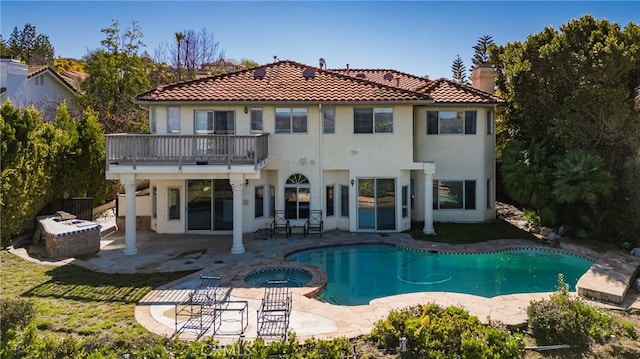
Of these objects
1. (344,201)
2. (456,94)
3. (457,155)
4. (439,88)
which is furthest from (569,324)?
(439,88)

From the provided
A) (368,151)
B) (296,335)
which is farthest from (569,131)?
(296,335)

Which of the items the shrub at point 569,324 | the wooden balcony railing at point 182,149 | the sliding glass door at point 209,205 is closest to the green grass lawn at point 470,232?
the shrub at point 569,324

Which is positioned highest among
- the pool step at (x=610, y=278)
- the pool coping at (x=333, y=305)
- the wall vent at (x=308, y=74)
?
the wall vent at (x=308, y=74)

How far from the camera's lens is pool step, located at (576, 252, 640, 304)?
1281 centimetres

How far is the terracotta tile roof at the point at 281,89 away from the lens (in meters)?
20.8

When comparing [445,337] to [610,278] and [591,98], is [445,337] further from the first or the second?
[591,98]

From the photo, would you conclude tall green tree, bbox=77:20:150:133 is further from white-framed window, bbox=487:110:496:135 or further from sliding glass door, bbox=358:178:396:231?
white-framed window, bbox=487:110:496:135

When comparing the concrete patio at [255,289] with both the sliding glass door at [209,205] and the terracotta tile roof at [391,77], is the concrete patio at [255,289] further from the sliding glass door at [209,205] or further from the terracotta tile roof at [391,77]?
the terracotta tile roof at [391,77]

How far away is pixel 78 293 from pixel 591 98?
70.8 ft

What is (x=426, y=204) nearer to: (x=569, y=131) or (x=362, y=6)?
(x=569, y=131)

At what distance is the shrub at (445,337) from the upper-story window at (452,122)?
14.6 meters

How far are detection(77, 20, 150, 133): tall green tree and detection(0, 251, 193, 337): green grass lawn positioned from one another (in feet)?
70.3

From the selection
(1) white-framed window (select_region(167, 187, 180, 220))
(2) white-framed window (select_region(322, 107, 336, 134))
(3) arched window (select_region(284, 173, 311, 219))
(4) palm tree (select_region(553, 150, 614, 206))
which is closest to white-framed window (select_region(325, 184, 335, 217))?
(3) arched window (select_region(284, 173, 311, 219))

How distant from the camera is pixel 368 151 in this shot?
2175cm
